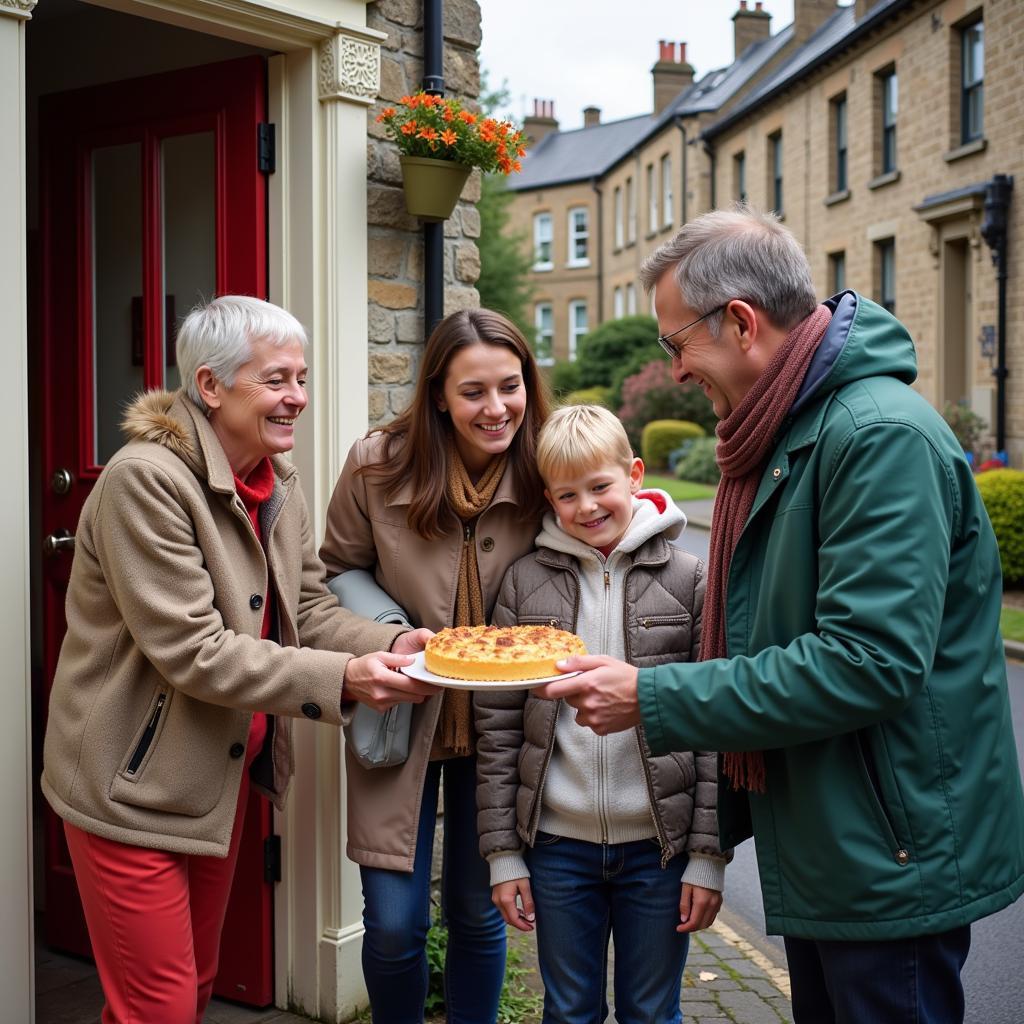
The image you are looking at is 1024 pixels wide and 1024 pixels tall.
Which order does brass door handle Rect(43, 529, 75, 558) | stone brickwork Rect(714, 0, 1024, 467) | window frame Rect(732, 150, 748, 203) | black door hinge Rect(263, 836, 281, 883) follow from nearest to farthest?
black door hinge Rect(263, 836, 281, 883), brass door handle Rect(43, 529, 75, 558), stone brickwork Rect(714, 0, 1024, 467), window frame Rect(732, 150, 748, 203)

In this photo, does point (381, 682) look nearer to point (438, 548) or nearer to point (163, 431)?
point (438, 548)

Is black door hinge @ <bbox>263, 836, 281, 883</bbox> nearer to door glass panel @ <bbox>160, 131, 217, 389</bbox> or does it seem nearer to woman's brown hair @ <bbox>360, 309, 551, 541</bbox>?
woman's brown hair @ <bbox>360, 309, 551, 541</bbox>

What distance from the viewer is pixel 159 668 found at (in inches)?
113

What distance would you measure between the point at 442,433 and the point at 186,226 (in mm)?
1654

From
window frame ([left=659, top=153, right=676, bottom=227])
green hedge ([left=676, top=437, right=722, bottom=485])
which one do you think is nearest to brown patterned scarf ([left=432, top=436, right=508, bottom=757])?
green hedge ([left=676, top=437, right=722, bottom=485])

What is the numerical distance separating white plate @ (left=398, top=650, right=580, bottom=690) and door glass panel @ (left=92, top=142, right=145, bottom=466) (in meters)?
2.20

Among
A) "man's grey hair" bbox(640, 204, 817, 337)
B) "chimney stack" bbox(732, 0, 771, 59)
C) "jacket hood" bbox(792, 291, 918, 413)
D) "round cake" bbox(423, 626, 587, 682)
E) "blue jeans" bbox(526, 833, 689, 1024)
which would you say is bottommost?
"blue jeans" bbox(526, 833, 689, 1024)

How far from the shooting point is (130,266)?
15.1ft

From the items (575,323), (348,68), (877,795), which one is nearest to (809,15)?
(575,323)

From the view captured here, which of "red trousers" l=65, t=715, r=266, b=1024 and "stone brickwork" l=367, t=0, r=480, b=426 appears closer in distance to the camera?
"red trousers" l=65, t=715, r=266, b=1024

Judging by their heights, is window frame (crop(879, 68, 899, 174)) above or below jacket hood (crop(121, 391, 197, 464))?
above

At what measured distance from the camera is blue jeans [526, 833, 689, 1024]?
A: 3037mm

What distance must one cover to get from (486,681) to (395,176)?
2317 millimetres

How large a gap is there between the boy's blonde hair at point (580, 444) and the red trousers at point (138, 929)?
1347 mm
